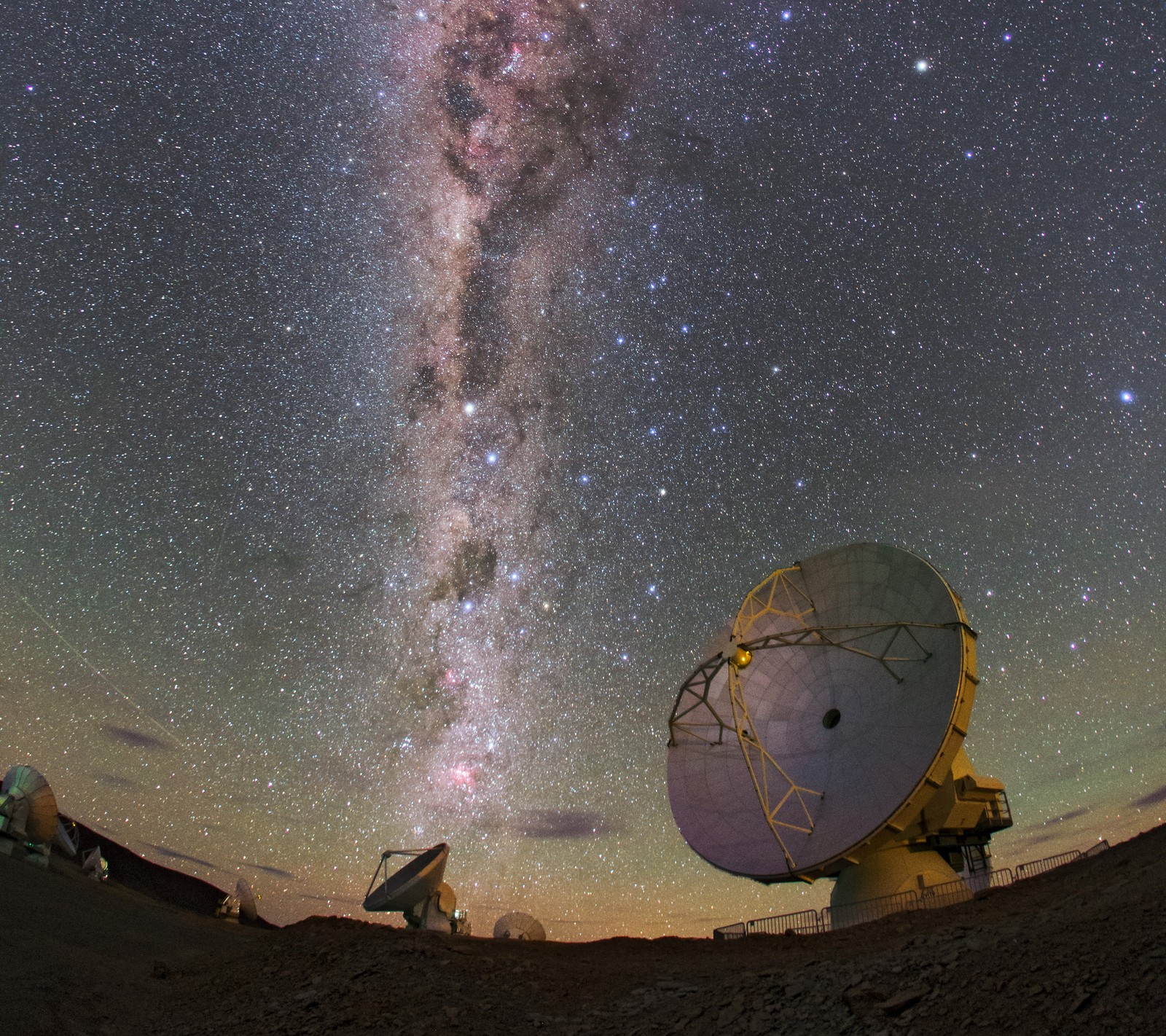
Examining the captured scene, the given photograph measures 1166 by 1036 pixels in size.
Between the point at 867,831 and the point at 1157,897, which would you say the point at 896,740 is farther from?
the point at 1157,897

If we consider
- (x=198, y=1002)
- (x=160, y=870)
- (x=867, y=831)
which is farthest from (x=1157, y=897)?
(x=160, y=870)

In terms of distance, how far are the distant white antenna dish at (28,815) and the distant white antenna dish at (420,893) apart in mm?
23433

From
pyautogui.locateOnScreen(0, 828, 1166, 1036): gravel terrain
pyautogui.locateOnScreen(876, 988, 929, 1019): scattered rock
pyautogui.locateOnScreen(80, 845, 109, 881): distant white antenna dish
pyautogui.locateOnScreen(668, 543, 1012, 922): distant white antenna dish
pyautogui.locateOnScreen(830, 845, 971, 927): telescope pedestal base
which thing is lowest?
pyautogui.locateOnScreen(876, 988, 929, 1019): scattered rock

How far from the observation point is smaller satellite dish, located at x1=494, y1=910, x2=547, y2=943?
30.4 m

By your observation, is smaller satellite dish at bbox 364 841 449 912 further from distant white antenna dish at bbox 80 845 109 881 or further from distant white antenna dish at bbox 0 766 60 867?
distant white antenna dish at bbox 80 845 109 881

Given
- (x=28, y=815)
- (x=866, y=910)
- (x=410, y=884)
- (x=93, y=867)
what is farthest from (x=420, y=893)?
(x=93, y=867)

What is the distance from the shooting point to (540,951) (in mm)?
18125

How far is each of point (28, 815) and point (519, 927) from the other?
26318 mm

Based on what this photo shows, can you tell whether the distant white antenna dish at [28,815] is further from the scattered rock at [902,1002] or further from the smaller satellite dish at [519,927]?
the scattered rock at [902,1002]

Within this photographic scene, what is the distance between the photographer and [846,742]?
19.6m

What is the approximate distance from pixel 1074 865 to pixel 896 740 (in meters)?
3.99

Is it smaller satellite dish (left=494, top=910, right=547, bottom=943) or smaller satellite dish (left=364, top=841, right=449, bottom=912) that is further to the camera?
smaller satellite dish (left=494, top=910, right=547, bottom=943)

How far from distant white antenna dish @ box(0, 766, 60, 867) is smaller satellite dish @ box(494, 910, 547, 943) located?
78.6ft

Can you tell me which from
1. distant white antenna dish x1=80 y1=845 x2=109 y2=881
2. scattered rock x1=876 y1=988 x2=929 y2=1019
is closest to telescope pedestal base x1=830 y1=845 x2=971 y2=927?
scattered rock x1=876 y1=988 x2=929 y2=1019
